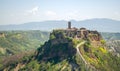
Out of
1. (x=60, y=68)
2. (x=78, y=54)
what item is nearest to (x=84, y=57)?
(x=78, y=54)

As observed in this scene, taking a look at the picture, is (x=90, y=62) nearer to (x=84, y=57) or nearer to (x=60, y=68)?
(x=84, y=57)

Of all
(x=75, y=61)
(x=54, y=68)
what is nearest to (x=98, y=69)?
(x=75, y=61)

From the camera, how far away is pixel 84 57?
19825 cm

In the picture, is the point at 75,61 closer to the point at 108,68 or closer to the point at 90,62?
the point at 90,62

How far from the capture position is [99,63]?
199 metres

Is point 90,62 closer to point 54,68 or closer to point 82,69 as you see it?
point 82,69

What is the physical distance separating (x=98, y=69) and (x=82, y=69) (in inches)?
433

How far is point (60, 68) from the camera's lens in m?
197

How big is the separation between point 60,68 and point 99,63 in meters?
27.6

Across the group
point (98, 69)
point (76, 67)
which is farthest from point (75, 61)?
point (98, 69)

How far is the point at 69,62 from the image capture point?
19788 cm

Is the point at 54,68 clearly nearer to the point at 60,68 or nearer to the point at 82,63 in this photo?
the point at 60,68

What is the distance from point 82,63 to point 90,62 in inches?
241

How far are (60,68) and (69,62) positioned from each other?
7.56 m
